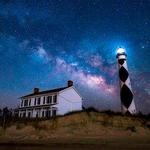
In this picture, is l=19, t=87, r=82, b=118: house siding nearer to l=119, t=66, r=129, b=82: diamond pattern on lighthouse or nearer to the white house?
the white house

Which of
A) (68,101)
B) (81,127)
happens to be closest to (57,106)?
(68,101)

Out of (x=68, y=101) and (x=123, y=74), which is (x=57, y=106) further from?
(x=123, y=74)

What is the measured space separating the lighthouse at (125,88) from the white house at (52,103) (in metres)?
16.3

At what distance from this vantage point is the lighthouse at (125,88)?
26.3 meters

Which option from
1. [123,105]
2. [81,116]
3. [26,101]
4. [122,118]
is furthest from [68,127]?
[26,101]

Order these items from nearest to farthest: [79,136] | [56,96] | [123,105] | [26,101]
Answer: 1. [79,136]
2. [123,105]
3. [56,96]
4. [26,101]

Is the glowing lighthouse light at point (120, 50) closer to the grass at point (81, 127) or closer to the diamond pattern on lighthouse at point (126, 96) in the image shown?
the diamond pattern on lighthouse at point (126, 96)

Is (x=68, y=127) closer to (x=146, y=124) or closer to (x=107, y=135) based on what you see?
(x=107, y=135)

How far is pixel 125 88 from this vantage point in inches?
1058

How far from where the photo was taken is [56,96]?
4153 cm

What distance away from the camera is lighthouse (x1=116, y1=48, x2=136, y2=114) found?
26.3 metres

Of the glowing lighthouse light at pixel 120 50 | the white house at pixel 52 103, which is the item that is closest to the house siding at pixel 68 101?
the white house at pixel 52 103

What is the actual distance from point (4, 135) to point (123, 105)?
43.8 feet

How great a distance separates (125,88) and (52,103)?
17916 mm
